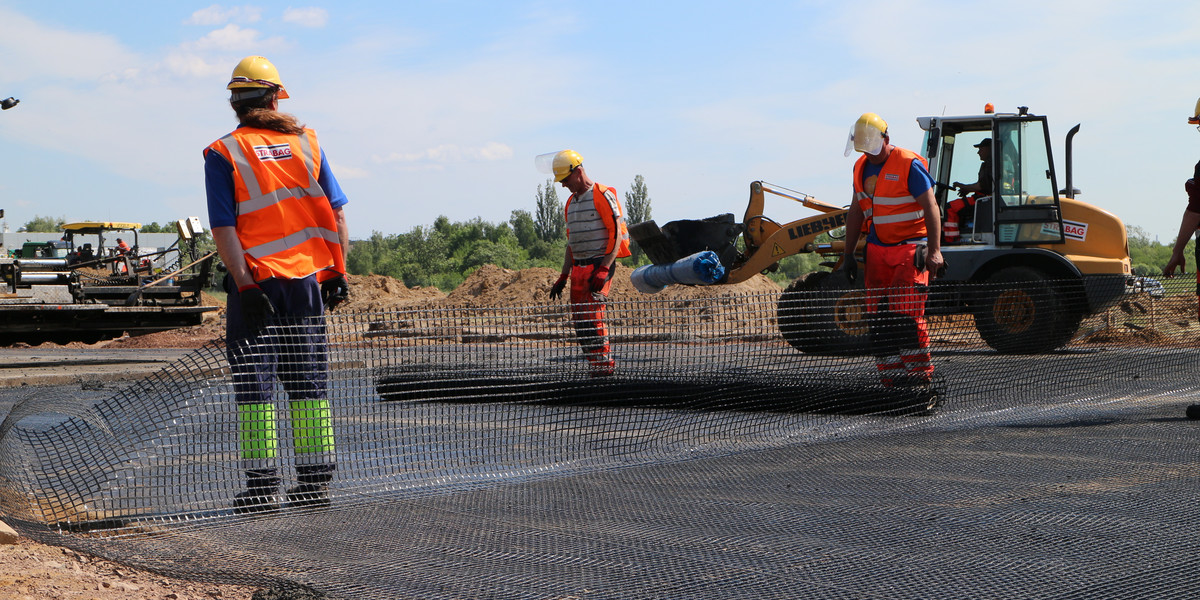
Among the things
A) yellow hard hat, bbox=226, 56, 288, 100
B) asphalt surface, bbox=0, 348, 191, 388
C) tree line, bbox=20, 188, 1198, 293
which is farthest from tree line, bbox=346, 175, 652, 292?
yellow hard hat, bbox=226, 56, 288, 100

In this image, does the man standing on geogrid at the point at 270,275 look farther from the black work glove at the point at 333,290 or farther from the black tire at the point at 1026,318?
the black tire at the point at 1026,318

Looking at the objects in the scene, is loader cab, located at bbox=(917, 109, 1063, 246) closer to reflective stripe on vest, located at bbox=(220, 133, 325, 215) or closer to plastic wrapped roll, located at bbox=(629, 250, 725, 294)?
plastic wrapped roll, located at bbox=(629, 250, 725, 294)

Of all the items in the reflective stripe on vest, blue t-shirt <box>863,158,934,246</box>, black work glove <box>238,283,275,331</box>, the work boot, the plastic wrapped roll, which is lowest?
the work boot

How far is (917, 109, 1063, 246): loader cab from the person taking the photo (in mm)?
11086

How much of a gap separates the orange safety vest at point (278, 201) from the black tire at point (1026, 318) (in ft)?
19.5

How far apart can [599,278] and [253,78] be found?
3939 mm

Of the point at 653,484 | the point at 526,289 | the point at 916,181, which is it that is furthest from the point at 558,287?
the point at 526,289

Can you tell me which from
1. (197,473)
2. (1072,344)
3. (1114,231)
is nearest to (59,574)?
(197,473)

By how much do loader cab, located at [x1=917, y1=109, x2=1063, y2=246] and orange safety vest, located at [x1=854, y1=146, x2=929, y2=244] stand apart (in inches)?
210

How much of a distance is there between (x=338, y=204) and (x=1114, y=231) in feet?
33.3

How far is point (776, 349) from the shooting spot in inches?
248

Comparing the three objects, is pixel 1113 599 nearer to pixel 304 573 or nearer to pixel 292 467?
pixel 304 573

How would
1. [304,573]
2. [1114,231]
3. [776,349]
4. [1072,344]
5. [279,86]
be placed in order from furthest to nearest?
[1114,231] → [1072,344] → [776,349] → [279,86] → [304,573]

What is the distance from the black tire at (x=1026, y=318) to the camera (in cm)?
833
